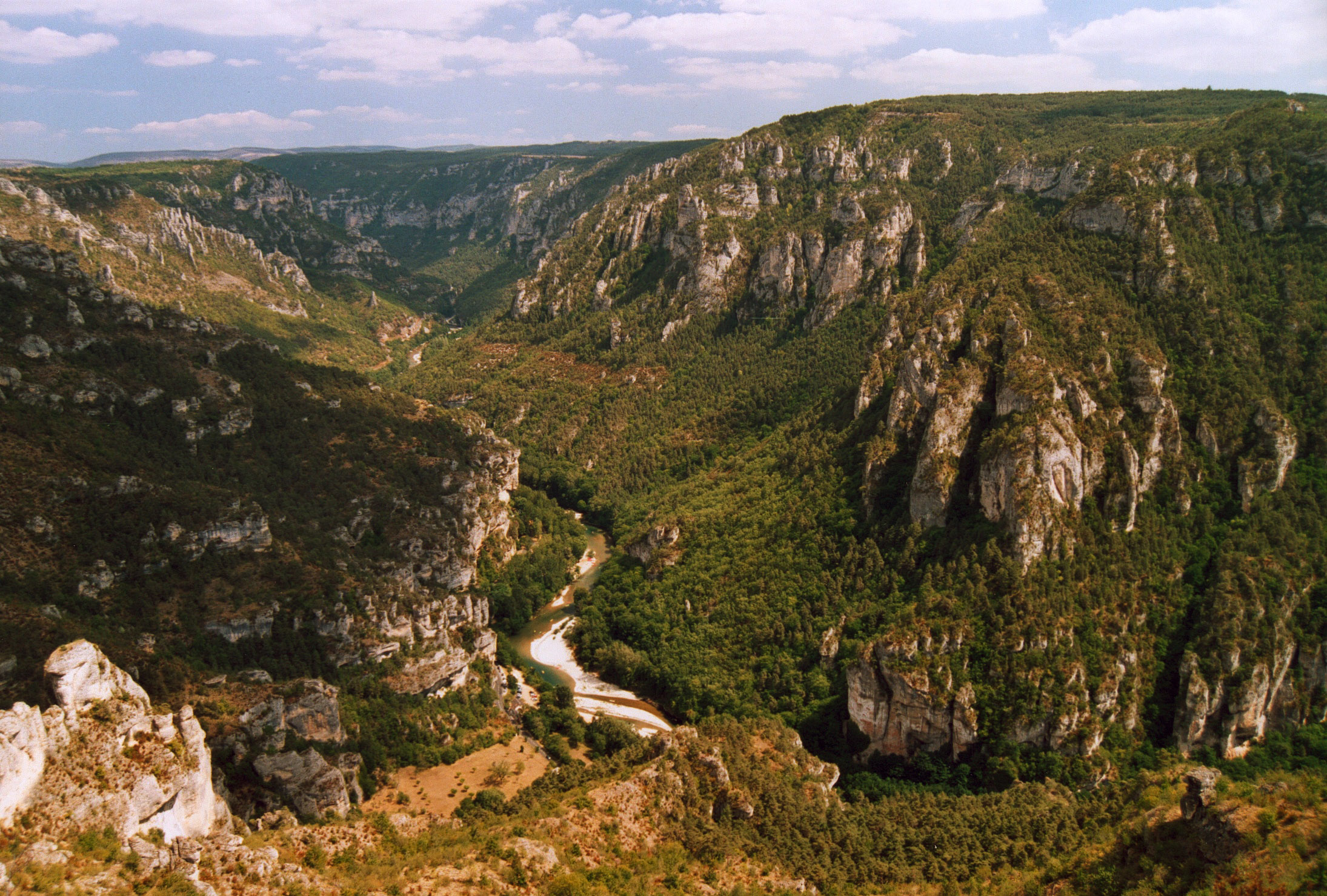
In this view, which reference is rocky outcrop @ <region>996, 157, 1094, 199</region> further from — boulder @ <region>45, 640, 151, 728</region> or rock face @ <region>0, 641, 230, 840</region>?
boulder @ <region>45, 640, 151, 728</region>

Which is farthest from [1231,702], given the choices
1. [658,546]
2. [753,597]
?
[658,546]

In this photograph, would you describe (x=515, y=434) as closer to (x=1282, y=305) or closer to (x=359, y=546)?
(x=359, y=546)

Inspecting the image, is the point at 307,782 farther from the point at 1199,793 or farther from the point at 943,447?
the point at 943,447

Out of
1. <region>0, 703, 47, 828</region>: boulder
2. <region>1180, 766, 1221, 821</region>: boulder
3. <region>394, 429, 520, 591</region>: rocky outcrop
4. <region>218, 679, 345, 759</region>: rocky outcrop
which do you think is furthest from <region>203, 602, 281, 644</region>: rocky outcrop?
<region>1180, 766, 1221, 821</region>: boulder

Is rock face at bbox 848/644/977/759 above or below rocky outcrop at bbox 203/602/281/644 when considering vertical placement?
below

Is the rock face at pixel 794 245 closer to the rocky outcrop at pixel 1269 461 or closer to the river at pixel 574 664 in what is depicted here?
the rocky outcrop at pixel 1269 461
